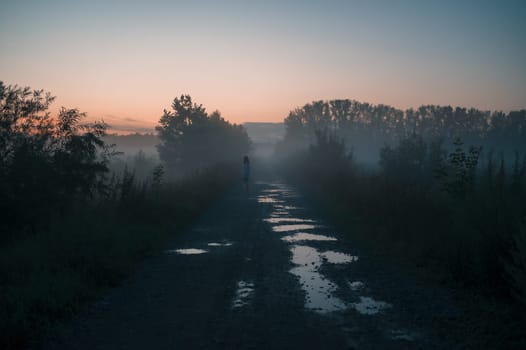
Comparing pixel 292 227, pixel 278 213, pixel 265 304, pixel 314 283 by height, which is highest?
pixel 265 304


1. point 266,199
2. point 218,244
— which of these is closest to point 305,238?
point 218,244

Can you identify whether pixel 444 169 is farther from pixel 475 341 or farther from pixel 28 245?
pixel 28 245

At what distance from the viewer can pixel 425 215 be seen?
1065 cm

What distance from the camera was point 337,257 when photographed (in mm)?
9289

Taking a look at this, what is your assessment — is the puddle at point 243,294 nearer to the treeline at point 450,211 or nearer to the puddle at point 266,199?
the treeline at point 450,211

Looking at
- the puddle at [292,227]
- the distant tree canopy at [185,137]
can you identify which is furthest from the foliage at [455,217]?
the distant tree canopy at [185,137]

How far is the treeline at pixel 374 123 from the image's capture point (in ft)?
379

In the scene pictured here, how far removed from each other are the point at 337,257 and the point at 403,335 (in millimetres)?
4337

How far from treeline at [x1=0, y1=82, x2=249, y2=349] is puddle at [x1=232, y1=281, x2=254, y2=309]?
92.9 inches

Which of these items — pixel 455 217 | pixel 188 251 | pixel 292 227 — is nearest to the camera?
pixel 455 217

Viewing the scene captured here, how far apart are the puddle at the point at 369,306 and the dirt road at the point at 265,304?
16mm

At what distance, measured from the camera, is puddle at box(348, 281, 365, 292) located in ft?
22.7

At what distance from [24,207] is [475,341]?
1051 centimetres

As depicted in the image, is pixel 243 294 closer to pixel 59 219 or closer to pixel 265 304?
pixel 265 304
